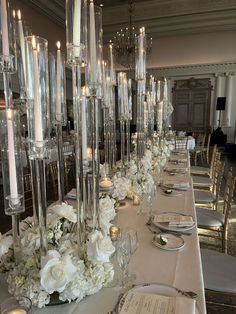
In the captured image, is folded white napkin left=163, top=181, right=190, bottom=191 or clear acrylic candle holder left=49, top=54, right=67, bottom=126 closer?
clear acrylic candle holder left=49, top=54, right=67, bottom=126

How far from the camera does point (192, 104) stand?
11.1 meters

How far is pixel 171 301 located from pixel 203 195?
2477 millimetres

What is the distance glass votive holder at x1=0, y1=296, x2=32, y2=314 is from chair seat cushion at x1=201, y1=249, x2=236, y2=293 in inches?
41.3

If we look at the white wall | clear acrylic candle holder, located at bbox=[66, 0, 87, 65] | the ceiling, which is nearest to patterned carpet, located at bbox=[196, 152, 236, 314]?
clear acrylic candle holder, located at bbox=[66, 0, 87, 65]

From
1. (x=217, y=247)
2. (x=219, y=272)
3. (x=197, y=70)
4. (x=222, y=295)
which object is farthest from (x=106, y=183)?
(x=197, y=70)

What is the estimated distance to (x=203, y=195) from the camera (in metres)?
3.21

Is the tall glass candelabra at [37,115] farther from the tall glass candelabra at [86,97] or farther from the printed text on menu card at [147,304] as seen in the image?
the printed text on menu card at [147,304]

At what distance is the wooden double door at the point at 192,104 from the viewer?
10.8 m

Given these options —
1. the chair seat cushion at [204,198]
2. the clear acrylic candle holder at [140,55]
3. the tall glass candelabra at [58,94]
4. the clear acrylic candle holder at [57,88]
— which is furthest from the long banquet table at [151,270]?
the chair seat cushion at [204,198]

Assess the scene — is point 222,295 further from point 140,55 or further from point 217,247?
point 140,55

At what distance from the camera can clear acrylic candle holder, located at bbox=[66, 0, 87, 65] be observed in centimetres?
92

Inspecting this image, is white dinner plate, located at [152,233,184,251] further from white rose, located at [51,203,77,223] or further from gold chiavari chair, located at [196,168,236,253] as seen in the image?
gold chiavari chair, located at [196,168,236,253]

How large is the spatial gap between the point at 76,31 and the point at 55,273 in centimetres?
84

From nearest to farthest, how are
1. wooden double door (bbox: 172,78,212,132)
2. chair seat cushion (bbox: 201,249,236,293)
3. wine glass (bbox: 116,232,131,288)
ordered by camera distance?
wine glass (bbox: 116,232,131,288) → chair seat cushion (bbox: 201,249,236,293) → wooden double door (bbox: 172,78,212,132)
